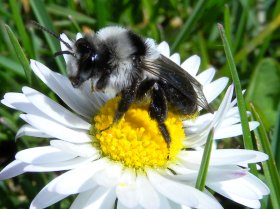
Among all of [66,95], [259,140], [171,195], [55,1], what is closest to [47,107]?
[66,95]

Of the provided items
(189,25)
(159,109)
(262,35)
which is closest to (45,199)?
(159,109)

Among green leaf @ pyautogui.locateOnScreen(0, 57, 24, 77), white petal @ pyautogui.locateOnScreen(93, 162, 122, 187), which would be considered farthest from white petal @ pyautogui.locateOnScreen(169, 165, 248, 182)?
green leaf @ pyautogui.locateOnScreen(0, 57, 24, 77)

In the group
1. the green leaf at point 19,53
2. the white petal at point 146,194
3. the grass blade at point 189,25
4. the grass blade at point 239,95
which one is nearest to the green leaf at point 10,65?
the green leaf at point 19,53

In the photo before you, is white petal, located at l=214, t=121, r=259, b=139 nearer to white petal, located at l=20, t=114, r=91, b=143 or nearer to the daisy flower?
the daisy flower

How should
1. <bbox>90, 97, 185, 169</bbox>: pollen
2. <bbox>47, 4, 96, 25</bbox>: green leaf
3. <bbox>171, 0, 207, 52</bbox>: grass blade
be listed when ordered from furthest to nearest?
<bbox>47, 4, 96, 25</bbox>: green leaf
<bbox>171, 0, 207, 52</bbox>: grass blade
<bbox>90, 97, 185, 169</bbox>: pollen

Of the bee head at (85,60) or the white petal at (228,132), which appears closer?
the bee head at (85,60)

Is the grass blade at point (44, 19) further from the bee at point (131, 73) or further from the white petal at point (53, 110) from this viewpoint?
the bee at point (131, 73)

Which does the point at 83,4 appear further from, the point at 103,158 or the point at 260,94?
the point at 103,158
